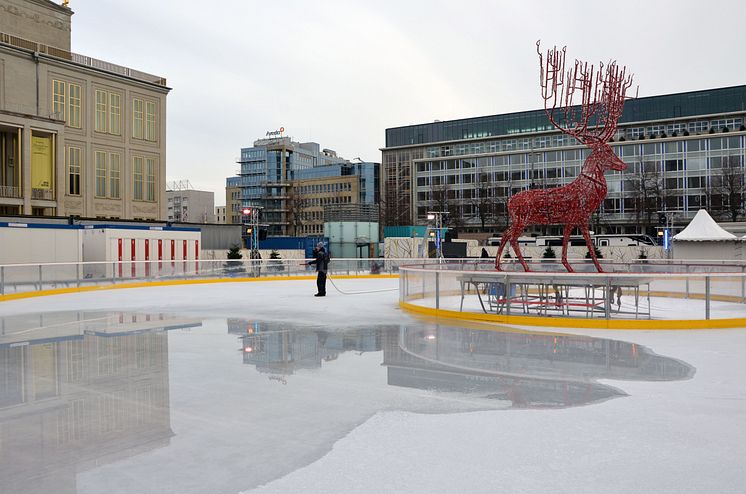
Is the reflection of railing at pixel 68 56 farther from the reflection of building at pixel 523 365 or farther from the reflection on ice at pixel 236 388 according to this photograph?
the reflection of building at pixel 523 365

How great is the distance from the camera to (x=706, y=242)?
35281 mm

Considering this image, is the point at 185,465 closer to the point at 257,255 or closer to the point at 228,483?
the point at 228,483

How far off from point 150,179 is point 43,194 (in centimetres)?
1015

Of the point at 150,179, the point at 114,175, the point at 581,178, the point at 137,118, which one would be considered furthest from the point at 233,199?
the point at 581,178

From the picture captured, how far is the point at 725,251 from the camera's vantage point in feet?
114

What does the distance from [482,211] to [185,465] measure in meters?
78.7

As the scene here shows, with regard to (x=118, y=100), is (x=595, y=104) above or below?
below

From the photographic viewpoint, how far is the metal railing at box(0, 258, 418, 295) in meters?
21.8

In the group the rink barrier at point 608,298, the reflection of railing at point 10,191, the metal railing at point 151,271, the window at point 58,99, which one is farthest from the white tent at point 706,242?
the window at point 58,99

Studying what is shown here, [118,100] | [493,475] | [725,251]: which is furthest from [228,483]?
[118,100]

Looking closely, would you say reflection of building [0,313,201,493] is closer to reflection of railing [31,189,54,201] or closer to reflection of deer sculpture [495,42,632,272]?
reflection of deer sculpture [495,42,632,272]

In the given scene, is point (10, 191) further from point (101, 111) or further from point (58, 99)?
point (101, 111)

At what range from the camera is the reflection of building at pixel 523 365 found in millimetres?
7531

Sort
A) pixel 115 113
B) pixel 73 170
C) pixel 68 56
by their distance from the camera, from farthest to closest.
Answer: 1. pixel 115 113
2. pixel 68 56
3. pixel 73 170
